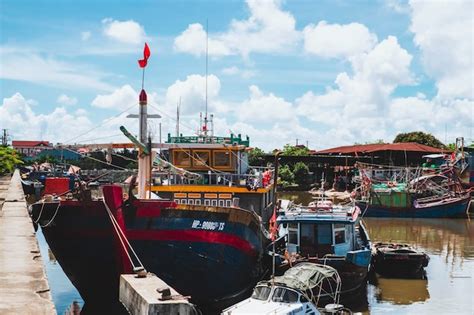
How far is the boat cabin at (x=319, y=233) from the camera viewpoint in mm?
18641

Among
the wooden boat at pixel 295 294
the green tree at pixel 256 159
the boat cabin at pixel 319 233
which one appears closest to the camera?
the wooden boat at pixel 295 294

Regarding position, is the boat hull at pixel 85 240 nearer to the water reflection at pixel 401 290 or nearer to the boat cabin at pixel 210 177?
the boat cabin at pixel 210 177

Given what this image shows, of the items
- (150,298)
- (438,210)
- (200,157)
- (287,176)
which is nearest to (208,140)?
(200,157)

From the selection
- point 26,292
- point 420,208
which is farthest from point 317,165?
point 26,292

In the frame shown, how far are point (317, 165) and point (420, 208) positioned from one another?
3620 centimetres

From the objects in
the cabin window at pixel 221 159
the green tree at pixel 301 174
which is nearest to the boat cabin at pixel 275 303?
the cabin window at pixel 221 159

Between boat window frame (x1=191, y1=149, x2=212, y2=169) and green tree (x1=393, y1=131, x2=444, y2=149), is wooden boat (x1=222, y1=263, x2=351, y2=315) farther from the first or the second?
green tree (x1=393, y1=131, x2=444, y2=149)

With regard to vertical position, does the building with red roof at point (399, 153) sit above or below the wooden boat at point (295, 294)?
above

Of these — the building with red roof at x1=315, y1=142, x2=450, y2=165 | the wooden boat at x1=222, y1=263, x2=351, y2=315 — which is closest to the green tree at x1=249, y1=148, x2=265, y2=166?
the building with red roof at x1=315, y1=142, x2=450, y2=165

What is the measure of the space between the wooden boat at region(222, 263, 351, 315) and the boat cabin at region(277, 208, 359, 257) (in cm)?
257

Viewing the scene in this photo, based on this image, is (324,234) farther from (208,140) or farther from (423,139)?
(423,139)

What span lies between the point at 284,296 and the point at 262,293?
1.81 ft

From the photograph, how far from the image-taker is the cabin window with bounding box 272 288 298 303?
43.8 feet

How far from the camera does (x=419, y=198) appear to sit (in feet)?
140
